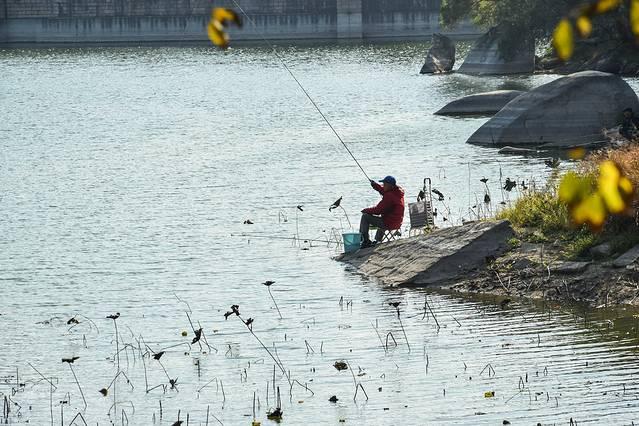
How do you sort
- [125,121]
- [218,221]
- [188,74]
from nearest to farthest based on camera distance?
[218,221] < [125,121] < [188,74]

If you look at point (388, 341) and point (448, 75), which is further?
point (448, 75)

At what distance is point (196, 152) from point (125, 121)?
14076 mm

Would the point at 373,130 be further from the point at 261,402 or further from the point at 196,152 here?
the point at 261,402

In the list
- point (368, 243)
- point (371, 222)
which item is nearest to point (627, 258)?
point (371, 222)

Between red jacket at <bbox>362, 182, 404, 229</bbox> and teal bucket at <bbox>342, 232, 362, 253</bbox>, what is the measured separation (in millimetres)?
860

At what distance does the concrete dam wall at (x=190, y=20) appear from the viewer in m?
127

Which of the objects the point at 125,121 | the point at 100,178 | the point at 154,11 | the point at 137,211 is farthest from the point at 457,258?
the point at 154,11

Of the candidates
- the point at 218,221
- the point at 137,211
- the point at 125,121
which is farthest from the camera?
the point at 125,121

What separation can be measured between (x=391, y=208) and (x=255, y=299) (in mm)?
2748

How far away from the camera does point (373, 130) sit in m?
46.8

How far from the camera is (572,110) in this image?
35188mm

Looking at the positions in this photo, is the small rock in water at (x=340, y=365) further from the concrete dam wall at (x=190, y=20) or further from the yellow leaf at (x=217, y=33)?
the concrete dam wall at (x=190, y=20)

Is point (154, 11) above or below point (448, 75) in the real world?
above

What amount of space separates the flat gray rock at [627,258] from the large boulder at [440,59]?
59.8m
